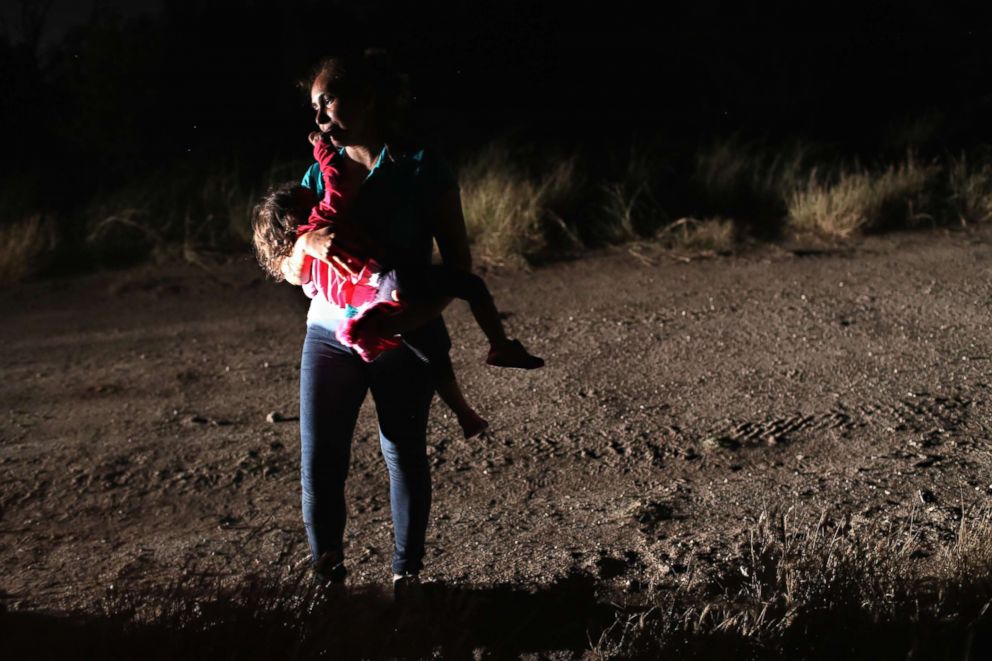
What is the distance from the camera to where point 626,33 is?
13.2 metres

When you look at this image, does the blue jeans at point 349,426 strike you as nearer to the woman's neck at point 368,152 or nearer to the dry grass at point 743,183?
the woman's neck at point 368,152

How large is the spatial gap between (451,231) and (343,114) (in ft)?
1.48

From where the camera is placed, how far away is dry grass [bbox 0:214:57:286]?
25.9ft

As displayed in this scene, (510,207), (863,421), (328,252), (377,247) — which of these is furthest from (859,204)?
(328,252)

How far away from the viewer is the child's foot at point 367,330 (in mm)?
2980

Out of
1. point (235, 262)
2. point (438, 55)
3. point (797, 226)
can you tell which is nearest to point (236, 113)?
Result: point (438, 55)

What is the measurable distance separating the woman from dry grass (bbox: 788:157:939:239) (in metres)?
6.04

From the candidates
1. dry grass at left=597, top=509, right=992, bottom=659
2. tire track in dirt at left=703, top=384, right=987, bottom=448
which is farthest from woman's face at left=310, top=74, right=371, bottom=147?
tire track in dirt at left=703, top=384, right=987, bottom=448

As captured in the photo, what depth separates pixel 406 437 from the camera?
3295 mm

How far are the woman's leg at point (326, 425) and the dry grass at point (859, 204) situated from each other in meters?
6.15

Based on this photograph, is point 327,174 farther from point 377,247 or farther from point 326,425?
point 326,425

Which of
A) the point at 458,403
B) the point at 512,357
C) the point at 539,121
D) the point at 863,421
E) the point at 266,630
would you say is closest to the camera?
the point at 266,630

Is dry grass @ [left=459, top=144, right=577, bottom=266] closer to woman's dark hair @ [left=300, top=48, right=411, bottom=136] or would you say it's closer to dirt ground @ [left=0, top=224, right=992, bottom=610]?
dirt ground @ [left=0, top=224, right=992, bottom=610]

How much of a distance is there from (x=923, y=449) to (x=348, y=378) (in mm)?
2712
